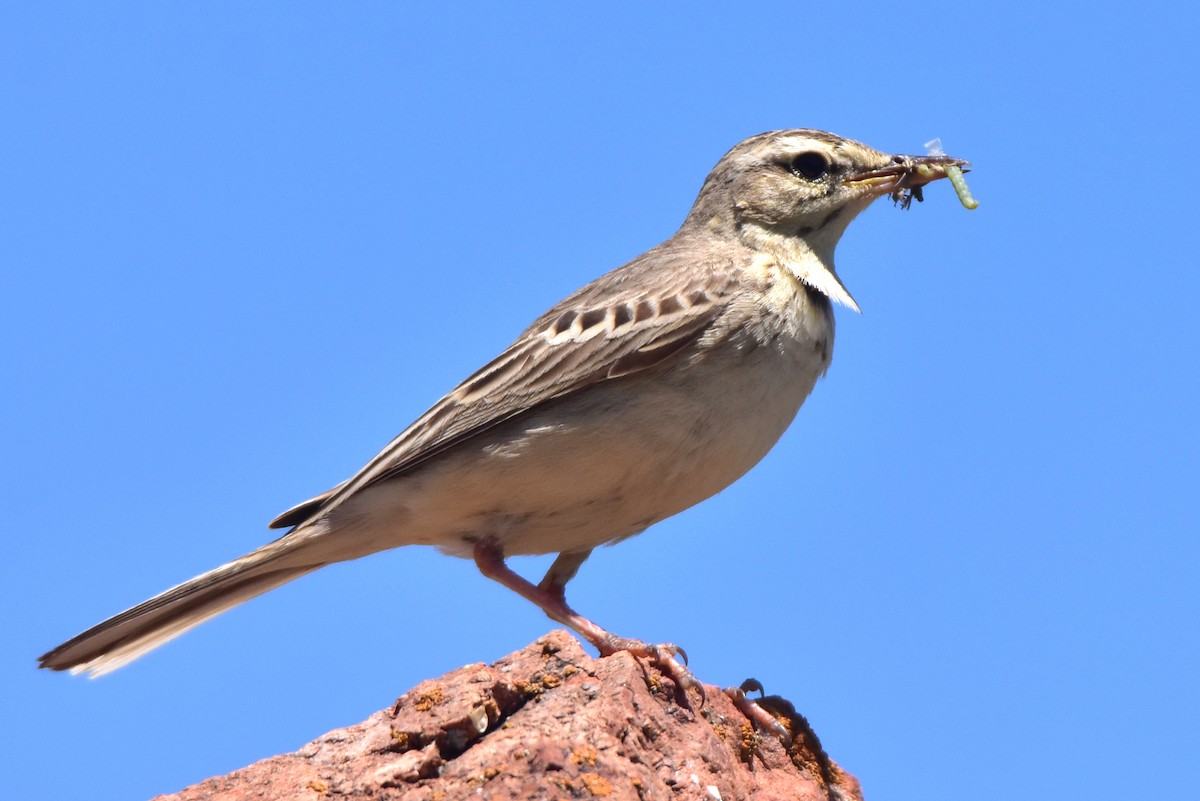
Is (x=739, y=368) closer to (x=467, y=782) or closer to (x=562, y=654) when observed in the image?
(x=562, y=654)

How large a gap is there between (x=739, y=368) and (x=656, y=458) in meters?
0.76

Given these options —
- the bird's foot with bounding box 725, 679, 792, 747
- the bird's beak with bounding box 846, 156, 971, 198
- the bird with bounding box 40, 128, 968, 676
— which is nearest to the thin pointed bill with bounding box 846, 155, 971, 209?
the bird's beak with bounding box 846, 156, 971, 198

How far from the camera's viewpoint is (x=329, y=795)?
5551 millimetres

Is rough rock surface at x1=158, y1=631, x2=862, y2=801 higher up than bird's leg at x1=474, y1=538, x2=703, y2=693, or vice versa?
bird's leg at x1=474, y1=538, x2=703, y2=693

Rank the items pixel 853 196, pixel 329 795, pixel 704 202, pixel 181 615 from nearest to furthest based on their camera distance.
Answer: pixel 329 795 < pixel 181 615 < pixel 853 196 < pixel 704 202

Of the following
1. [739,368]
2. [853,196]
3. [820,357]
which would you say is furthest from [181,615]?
[853,196]

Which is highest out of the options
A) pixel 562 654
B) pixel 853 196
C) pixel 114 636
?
pixel 853 196

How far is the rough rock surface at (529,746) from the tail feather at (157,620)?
2.48 metres

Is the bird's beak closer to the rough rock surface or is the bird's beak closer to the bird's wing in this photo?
the bird's wing

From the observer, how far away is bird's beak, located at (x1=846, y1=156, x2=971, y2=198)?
31.8 feet

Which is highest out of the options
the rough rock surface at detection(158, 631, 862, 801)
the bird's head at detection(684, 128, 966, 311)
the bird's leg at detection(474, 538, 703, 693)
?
the bird's head at detection(684, 128, 966, 311)

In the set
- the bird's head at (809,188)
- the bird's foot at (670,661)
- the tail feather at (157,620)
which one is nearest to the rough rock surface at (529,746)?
the bird's foot at (670,661)

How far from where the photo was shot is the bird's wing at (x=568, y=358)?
27.0 ft

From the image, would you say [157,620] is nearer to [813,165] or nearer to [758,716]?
[758,716]
